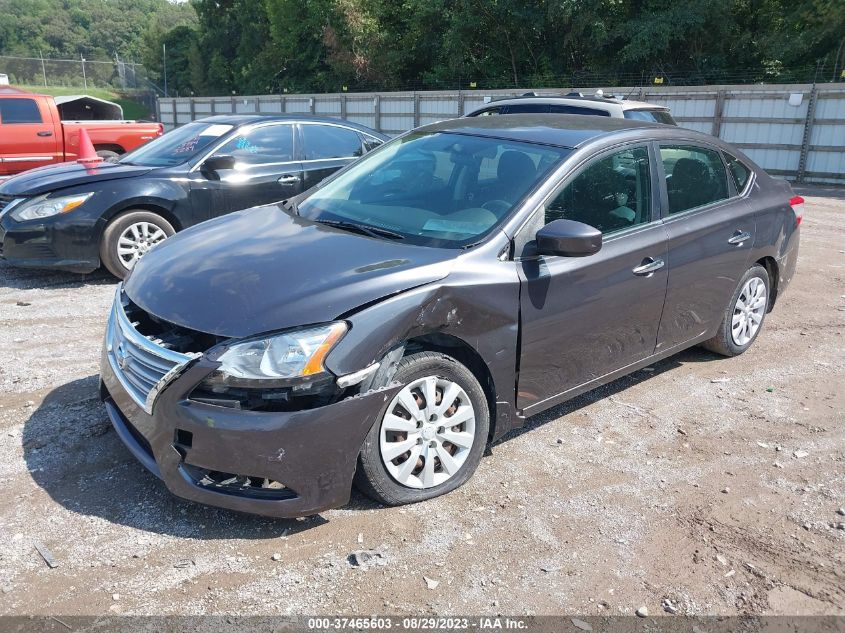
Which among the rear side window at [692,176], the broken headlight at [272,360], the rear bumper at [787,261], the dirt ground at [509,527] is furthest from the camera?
the rear bumper at [787,261]

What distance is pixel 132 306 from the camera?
3.49 meters

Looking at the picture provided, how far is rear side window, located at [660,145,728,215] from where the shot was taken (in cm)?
445

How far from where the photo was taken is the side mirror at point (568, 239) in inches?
135

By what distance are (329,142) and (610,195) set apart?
4559 mm

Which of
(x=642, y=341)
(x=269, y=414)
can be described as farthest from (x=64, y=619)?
(x=642, y=341)

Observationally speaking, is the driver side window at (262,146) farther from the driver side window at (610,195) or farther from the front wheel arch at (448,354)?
the front wheel arch at (448,354)

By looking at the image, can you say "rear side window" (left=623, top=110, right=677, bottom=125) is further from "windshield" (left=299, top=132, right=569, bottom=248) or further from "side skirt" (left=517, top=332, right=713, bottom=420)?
"windshield" (left=299, top=132, right=569, bottom=248)

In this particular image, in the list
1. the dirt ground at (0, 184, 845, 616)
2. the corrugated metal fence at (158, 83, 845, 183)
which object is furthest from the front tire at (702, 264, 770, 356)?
the corrugated metal fence at (158, 83, 845, 183)

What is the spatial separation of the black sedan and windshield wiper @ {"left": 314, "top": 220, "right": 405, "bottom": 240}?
10.0 ft

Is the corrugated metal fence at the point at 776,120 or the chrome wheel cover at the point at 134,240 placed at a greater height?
the corrugated metal fence at the point at 776,120

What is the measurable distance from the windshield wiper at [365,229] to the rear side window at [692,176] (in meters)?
1.81

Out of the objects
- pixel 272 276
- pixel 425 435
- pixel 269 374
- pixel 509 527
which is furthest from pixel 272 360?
pixel 509 527

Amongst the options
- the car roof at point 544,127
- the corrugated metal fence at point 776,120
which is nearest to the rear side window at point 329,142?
the car roof at point 544,127

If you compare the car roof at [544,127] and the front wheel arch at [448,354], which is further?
the car roof at [544,127]
